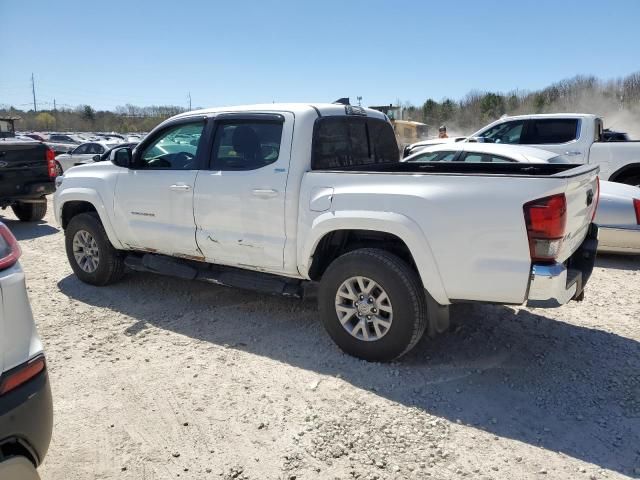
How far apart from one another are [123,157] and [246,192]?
1.62 metres


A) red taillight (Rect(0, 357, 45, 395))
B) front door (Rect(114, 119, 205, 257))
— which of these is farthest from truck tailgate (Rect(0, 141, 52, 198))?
red taillight (Rect(0, 357, 45, 395))

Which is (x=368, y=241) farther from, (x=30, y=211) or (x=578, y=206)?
(x=30, y=211)

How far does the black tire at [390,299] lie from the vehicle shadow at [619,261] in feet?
13.2

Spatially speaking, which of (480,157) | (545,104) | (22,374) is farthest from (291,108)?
(545,104)

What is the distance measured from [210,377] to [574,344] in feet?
9.50

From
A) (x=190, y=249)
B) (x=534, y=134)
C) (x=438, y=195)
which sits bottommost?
(x=190, y=249)

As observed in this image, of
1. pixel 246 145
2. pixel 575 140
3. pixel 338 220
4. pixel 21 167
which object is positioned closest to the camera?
pixel 338 220

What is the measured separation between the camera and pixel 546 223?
315cm

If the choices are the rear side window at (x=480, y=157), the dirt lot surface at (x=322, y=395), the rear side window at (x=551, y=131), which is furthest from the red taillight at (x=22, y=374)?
the rear side window at (x=551, y=131)

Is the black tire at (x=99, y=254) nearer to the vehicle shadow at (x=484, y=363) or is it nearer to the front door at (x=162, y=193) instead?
the vehicle shadow at (x=484, y=363)

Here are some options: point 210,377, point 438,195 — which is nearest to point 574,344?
point 438,195

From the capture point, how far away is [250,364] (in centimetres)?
396

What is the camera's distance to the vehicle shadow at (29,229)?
8930 mm

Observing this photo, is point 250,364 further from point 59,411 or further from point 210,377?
point 59,411
